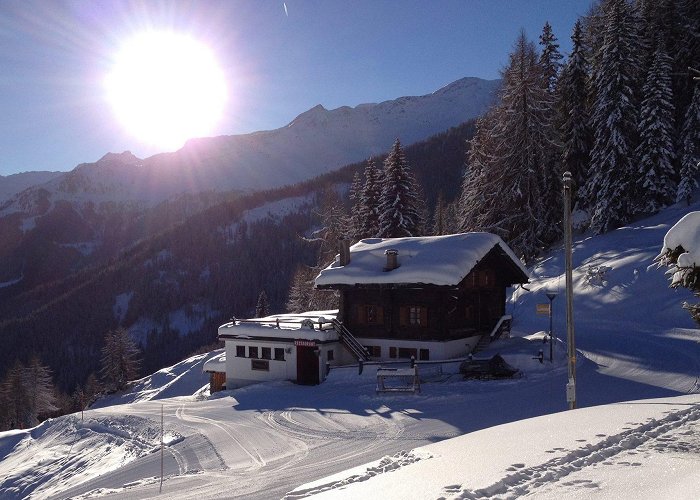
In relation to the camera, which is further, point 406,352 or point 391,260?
point 391,260

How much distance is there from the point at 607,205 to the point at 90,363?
138 meters

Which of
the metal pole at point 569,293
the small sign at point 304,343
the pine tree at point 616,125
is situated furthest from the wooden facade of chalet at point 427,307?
the metal pole at point 569,293

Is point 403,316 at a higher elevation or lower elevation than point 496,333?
higher

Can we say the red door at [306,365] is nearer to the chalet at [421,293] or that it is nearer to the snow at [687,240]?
the chalet at [421,293]

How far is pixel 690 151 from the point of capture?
40406 millimetres

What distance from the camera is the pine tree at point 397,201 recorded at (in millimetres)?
45969

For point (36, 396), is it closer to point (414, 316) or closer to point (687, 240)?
point (414, 316)

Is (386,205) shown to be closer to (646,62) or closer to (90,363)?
(646,62)

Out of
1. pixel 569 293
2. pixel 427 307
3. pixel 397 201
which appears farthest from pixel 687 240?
pixel 397 201

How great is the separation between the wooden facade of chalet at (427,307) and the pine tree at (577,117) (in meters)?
16.5

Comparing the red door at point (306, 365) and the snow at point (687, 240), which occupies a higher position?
the snow at point (687, 240)

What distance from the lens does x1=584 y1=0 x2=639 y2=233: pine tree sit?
1649 inches

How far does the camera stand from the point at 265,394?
28812mm

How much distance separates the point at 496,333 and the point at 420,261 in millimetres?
6718
